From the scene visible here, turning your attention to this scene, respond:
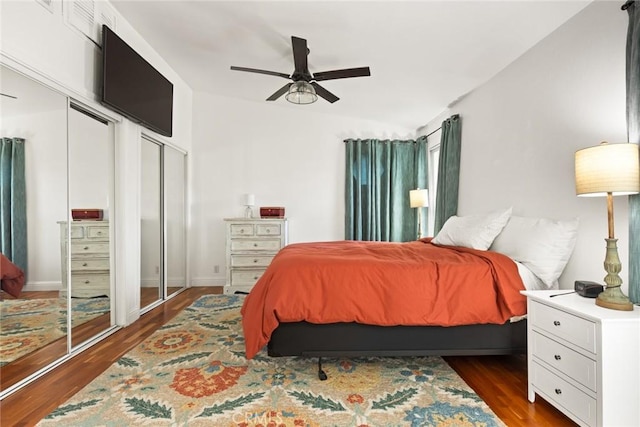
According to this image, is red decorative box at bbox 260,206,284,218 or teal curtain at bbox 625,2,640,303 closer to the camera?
teal curtain at bbox 625,2,640,303

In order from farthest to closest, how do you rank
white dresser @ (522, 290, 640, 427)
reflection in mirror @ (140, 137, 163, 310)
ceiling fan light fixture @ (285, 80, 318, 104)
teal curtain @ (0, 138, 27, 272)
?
reflection in mirror @ (140, 137, 163, 310), ceiling fan light fixture @ (285, 80, 318, 104), teal curtain @ (0, 138, 27, 272), white dresser @ (522, 290, 640, 427)

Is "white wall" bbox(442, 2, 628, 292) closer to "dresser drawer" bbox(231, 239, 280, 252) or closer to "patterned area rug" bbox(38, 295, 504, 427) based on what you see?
"patterned area rug" bbox(38, 295, 504, 427)

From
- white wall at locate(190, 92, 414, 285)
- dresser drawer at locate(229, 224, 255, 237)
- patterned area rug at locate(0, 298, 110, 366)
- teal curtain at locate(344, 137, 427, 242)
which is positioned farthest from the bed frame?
white wall at locate(190, 92, 414, 285)

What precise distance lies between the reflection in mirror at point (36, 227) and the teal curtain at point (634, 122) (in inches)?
136

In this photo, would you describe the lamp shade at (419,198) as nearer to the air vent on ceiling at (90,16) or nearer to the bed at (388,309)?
the bed at (388,309)

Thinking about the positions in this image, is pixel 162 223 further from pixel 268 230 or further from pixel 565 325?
pixel 565 325

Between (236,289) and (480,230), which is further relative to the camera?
(236,289)

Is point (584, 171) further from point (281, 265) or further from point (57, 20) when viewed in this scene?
point (57, 20)

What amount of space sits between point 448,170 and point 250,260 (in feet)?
8.99

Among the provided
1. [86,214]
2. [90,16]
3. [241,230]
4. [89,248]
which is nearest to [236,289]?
[241,230]

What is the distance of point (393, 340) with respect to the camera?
201 cm

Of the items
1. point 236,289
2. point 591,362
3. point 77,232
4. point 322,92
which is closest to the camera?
point 591,362

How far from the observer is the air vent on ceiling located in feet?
7.73

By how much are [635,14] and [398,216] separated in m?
3.36
